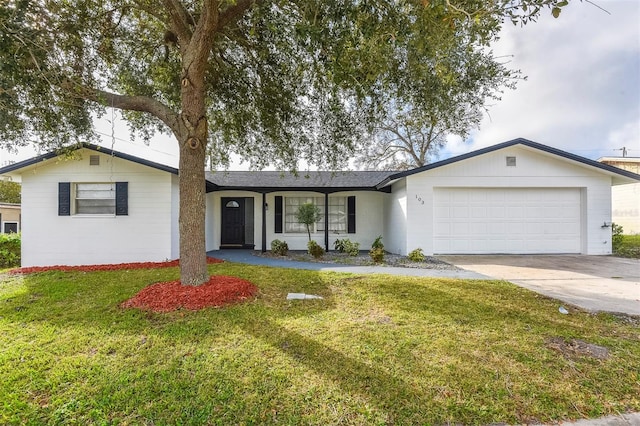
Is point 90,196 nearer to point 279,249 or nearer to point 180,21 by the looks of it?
point 279,249

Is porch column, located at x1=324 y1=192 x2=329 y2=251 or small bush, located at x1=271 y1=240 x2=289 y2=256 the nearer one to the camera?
small bush, located at x1=271 y1=240 x2=289 y2=256

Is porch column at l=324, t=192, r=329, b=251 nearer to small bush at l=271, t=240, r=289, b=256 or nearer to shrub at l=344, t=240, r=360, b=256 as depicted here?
shrub at l=344, t=240, r=360, b=256

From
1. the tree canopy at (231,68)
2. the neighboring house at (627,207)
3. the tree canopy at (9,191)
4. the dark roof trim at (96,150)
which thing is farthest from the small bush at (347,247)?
the tree canopy at (9,191)

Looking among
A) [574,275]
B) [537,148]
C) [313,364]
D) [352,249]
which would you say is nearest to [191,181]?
[313,364]

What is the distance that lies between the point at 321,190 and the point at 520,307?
25.7ft

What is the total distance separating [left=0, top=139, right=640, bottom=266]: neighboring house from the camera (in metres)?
9.04

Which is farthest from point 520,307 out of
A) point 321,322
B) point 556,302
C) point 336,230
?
point 336,230

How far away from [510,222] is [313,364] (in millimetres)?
9574

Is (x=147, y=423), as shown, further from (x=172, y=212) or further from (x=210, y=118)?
(x=172, y=212)

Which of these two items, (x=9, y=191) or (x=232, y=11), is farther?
(x=9, y=191)

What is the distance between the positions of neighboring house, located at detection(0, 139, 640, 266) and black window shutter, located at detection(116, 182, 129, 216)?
0.03 m

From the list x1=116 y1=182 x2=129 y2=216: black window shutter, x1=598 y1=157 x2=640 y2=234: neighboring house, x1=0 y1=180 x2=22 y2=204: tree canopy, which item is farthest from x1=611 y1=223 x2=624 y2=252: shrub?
x1=0 y1=180 x2=22 y2=204: tree canopy

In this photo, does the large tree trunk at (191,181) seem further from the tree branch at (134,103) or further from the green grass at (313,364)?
the green grass at (313,364)

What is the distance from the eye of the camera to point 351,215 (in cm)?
1235
